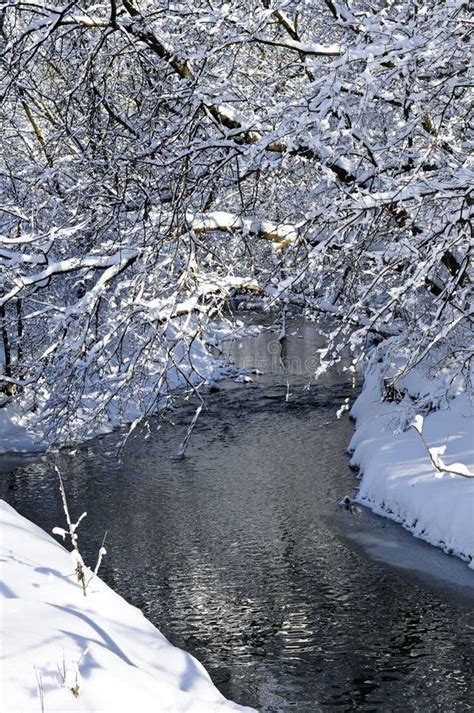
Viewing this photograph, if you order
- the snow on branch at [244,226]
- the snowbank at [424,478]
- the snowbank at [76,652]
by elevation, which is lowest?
the snowbank at [424,478]

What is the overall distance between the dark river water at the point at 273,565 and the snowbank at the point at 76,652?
1.82 metres

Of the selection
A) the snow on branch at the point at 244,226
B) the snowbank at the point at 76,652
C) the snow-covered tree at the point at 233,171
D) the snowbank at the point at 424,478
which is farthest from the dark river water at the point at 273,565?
the snow on branch at the point at 244,226

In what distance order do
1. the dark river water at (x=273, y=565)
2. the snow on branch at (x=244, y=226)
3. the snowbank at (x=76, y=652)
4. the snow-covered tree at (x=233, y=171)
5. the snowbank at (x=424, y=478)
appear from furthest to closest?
1. the snowbank at (x=424, y=478)
2. the snow on branch at (x=244, y=226)
3. the dark river water at (x=273, y=565)
4. the snow-covered tree at (x=233, y=171)
5. the snowbank at (x=76, y=652)

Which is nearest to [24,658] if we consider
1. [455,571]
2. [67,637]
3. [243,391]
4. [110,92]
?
[67,637]

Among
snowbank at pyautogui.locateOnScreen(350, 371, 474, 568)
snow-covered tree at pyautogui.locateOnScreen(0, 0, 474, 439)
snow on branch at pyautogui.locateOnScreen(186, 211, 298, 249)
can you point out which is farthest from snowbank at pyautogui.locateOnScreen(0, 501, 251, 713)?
snowbank at pyautogui.locateOnScreen(350, 371, 474, 568)

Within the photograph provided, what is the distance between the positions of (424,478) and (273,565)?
2.88 m

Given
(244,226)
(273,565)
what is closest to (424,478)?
(273,565)

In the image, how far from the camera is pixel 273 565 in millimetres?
10305

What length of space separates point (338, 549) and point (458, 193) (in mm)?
5719

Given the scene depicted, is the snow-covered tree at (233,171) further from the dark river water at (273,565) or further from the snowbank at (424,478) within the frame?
the snowbank at (424,478)

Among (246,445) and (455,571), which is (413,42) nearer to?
(455,571)

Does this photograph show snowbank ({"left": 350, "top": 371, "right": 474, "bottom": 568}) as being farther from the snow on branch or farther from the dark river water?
the snow on branch

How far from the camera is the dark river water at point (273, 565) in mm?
7496

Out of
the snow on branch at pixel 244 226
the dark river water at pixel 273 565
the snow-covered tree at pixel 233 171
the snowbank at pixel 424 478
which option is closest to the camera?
the snow-covered tree at pixel 233 171
